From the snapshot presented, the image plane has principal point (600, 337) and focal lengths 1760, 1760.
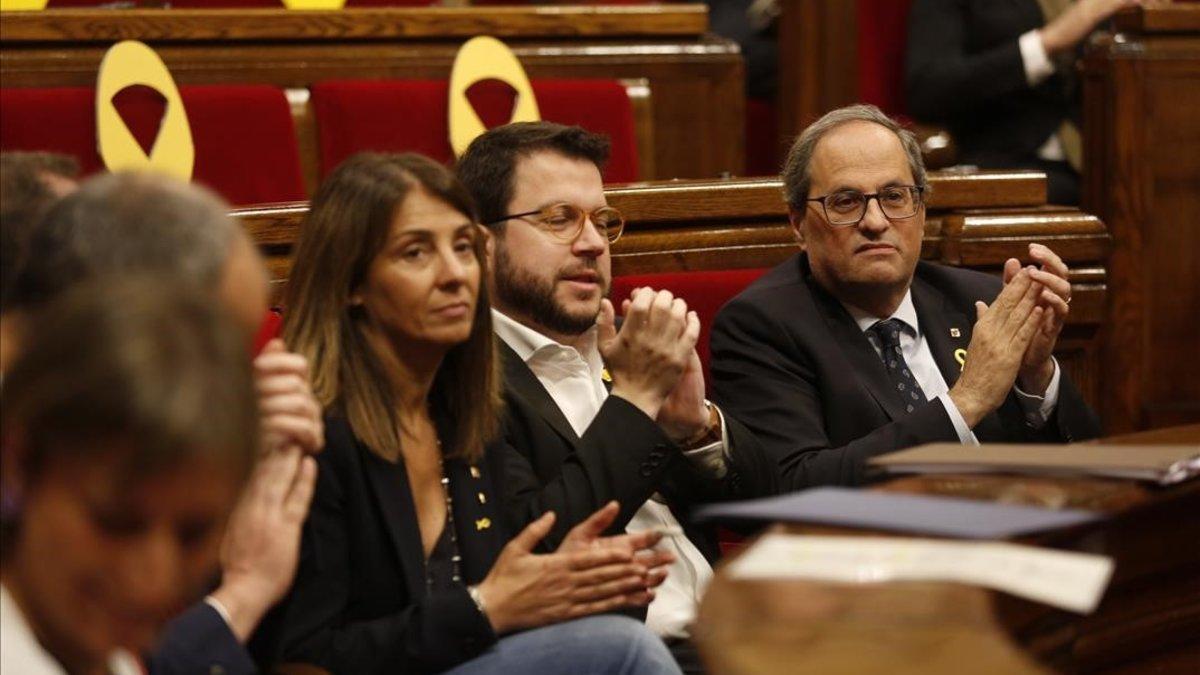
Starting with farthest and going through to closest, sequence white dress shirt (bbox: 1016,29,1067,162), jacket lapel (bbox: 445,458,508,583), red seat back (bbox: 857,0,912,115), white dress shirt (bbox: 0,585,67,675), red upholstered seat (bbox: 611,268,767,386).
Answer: red seat back (bbox: 857,0,912,115) → white dress shirt (bbox: 1016,29,1067,162) → red upholstered seat (bbox: 611,268,767,386) → jacket lapel (bbox: 445,458,508,583) → white dress shirt (bbox: 0,585,67,675)

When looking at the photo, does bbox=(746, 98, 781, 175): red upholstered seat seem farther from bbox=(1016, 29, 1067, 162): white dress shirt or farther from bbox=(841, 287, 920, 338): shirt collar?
bbox=(841, 287, 920, 338): shirt collar

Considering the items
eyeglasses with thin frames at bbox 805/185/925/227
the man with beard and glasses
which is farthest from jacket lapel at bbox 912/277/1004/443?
the man with beard and glasses

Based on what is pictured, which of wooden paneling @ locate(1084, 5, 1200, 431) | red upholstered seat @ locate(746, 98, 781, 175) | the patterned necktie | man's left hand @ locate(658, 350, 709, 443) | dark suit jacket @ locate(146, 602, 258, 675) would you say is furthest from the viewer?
red upholstered seat @ locate(746, 98, 781, 175)

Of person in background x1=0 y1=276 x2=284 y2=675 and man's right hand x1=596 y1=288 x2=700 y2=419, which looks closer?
person in background x1=0 y1=276 x2=284 y2=675

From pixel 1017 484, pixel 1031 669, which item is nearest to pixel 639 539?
pixel 1017 484

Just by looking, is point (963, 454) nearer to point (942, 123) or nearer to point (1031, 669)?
point (1031, 669)

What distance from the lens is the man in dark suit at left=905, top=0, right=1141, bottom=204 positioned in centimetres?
277

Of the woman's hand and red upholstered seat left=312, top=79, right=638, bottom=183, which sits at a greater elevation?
red upholstered seat left=312, top=79, right=638, bottom=183

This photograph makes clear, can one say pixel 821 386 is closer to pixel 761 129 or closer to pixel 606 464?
pixel 606 464

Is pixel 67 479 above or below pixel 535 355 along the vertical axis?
above

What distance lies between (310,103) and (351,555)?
46.2 inches

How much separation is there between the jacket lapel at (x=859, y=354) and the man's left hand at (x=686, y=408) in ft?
0.89

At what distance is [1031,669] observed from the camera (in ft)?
2.80

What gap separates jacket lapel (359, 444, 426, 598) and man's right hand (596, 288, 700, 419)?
0.25 meters
